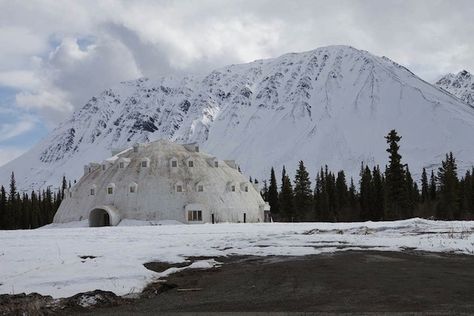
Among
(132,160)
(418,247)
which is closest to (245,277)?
(418,247)

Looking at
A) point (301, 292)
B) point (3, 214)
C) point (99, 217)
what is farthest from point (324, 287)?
point (3, 214)

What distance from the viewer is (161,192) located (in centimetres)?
7150

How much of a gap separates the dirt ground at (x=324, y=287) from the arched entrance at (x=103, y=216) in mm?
53278

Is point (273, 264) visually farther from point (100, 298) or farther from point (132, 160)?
point (132, 160)

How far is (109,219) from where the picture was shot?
7050 cm

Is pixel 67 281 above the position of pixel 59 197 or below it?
below

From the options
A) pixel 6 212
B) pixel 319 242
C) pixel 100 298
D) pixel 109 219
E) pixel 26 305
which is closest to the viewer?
pixel 26 305

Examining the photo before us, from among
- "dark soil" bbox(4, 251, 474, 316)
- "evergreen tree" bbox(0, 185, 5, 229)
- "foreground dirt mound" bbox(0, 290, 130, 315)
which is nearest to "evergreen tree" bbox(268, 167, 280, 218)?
"evergreen tree" bbox(0, 185, 5, 229)

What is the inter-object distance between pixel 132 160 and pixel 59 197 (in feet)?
226

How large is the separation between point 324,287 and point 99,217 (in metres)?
62.9

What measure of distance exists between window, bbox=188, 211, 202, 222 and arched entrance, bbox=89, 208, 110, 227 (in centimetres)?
1046

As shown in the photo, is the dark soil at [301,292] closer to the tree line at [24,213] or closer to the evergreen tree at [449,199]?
the evergreen tree at [449,199]

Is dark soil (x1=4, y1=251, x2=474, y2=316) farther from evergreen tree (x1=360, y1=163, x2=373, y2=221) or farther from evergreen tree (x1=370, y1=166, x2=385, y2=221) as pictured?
evergreen tree (x1=360, y1=163, x2=373, y2=221)

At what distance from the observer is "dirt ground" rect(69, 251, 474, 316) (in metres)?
10.6
